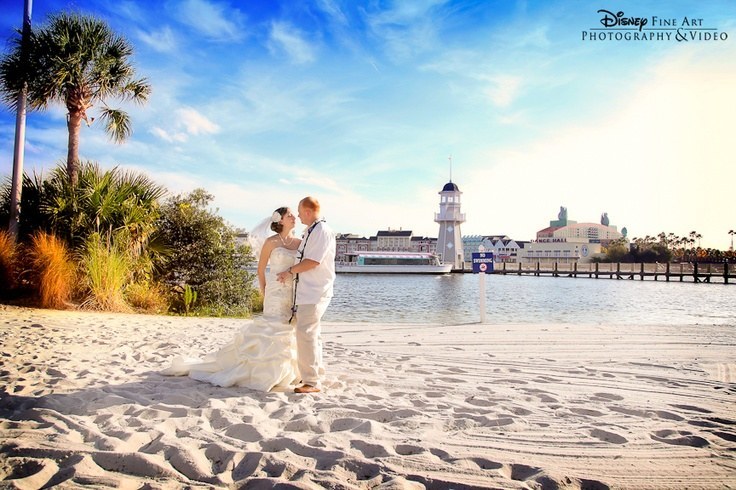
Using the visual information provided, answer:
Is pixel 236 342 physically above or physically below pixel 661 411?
above

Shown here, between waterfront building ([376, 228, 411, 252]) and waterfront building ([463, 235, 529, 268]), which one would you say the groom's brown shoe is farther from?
waterfront building ([463, 235, 529, 268])

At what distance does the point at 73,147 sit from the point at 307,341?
10.9 m

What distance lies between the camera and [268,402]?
11.5 ft

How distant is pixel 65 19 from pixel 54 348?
34.9 feet

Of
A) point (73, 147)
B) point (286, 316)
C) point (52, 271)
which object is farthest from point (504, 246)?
point (286, 316)

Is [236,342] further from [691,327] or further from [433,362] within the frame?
[691,327]

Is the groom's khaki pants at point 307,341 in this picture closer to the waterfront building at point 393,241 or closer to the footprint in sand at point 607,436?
the footprint in sand at point 607,436

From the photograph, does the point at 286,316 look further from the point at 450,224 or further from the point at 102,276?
the point at 450,224

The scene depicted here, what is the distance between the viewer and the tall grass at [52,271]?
8.62 metres

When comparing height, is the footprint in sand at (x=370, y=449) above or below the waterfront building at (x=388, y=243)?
below

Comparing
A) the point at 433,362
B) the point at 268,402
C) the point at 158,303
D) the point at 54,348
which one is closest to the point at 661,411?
the point at 433,362

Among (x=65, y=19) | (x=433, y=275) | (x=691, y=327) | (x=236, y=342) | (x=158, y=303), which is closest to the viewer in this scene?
(x=236, y=342)

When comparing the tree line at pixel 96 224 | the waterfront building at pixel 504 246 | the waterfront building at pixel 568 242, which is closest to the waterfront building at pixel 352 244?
the waterfront building at pixel 504 246

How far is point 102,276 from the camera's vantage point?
920cm
